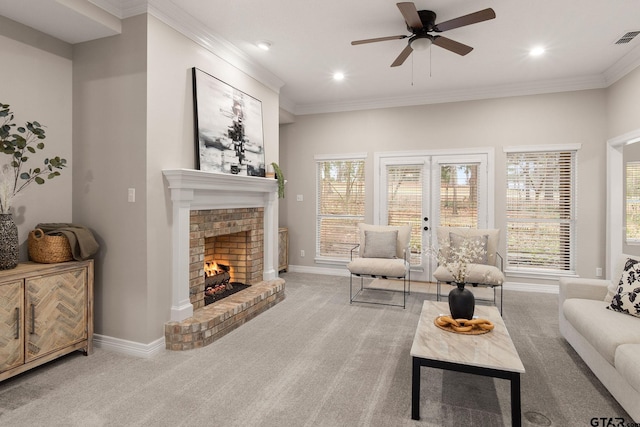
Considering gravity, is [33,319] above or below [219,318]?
above

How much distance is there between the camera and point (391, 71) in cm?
467

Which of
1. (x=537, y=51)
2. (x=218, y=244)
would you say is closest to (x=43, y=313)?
(x=218, y=244)

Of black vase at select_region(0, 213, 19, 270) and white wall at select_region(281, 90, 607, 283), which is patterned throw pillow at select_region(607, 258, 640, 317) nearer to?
white wall at select_region(281, 90, 607, 283)

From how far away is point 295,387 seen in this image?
2.50m

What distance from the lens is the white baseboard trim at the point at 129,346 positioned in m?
2.99

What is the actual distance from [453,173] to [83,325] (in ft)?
16.1

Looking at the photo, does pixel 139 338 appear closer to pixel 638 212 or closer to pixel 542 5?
pixel 542 5

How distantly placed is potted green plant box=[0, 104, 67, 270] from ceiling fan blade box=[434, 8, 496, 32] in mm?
3256

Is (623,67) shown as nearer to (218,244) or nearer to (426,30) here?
(426,30)

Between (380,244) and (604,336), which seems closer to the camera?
(604,336)

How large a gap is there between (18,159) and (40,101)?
21.7 inches

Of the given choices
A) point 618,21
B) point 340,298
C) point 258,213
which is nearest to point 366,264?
point 340,298

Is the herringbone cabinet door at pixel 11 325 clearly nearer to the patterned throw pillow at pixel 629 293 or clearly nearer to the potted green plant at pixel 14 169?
the potted green plant at pixel 14 169

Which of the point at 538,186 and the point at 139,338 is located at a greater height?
the point at 538,186
